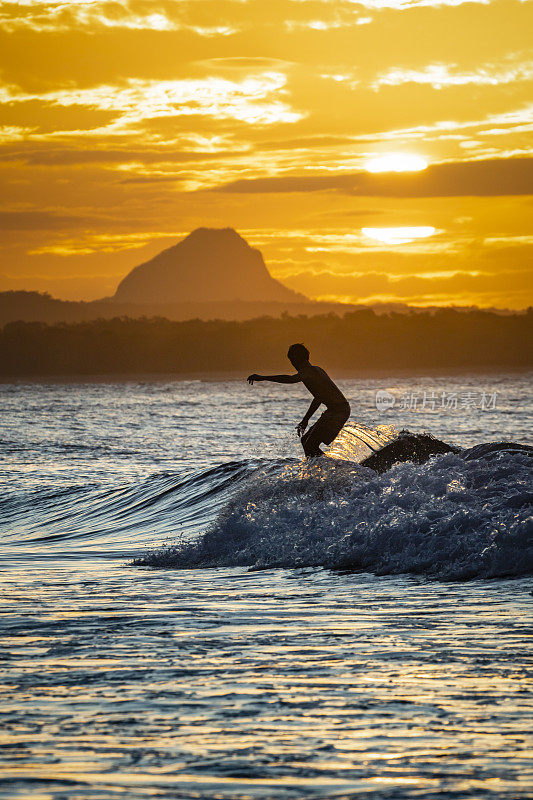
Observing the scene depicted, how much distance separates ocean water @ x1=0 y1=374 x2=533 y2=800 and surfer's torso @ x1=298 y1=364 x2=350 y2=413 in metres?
0.88

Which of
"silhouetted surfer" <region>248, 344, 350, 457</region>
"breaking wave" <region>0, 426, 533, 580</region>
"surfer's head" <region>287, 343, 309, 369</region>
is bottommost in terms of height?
"breaking wave" <region>0, 426, 533, 580</region>

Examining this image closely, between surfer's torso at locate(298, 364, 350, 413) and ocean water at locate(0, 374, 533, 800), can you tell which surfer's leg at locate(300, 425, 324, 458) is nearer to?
ocean water at locate(0, 374, 533, 800)

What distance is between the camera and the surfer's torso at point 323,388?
1492cm

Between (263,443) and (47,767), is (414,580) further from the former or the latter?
(263,443)

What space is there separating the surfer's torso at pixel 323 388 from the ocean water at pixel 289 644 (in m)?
0.88

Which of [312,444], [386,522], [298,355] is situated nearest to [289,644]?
[386,522]

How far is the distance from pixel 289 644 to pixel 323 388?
8430 millimetres

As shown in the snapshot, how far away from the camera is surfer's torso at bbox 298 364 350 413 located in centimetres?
1492

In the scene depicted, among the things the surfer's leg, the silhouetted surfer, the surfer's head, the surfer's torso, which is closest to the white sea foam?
the surfer's leg

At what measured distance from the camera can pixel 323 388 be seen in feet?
49.3

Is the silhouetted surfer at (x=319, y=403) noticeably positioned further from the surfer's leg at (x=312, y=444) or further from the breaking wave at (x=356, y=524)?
the breaking wave at (x=356, y=524)

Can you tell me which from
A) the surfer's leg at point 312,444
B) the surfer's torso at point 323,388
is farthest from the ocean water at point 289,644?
the surfer's torso at point 323,388

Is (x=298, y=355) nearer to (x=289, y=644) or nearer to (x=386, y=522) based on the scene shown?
(x=386, y=522)

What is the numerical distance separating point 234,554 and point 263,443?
30.8 meters
